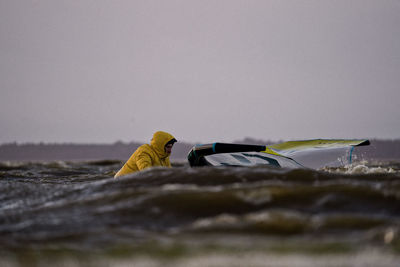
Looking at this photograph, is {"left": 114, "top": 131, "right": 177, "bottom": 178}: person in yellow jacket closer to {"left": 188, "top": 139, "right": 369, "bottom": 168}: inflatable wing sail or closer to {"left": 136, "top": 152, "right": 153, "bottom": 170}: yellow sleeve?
{"left": 136, "top": 152, "right": 153, "bottom": 170}: yellow sleeve

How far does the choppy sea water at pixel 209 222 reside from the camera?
9.75 feet

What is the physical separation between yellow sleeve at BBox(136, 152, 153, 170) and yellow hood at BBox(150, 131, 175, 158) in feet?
1.10

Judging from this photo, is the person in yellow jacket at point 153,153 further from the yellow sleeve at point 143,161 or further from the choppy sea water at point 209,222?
the choppy sea water at point 209,222

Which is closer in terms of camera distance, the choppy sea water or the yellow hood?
the choppy sea water

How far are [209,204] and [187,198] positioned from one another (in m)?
0.33

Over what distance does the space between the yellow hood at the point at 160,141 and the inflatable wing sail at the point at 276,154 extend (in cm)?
92

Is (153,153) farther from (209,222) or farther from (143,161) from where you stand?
(209,222)

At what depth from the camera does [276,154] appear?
9453 millimetres

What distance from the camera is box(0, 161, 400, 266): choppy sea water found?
2.97 metres

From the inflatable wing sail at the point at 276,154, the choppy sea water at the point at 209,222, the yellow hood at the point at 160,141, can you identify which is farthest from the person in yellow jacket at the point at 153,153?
the choppy sea water at the point at 209,222

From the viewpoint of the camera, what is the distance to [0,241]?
3.58 m

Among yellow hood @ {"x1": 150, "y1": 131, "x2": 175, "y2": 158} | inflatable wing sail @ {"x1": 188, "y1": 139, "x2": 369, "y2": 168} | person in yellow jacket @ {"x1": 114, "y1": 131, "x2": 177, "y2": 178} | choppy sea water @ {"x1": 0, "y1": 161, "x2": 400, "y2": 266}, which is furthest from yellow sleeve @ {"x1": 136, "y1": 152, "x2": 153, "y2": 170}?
choppy sea water @ {"x1": 0, "y1": 161, "x2": 400, "y2": 266}

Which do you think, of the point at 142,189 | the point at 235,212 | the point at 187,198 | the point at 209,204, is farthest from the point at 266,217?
the point at 142,189

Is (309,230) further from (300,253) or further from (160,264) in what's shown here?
(160,264)
